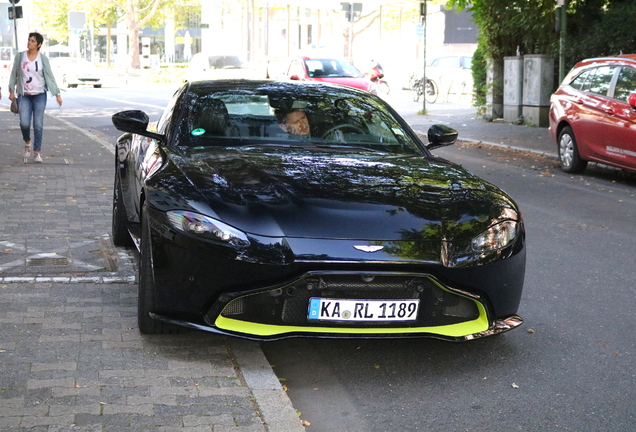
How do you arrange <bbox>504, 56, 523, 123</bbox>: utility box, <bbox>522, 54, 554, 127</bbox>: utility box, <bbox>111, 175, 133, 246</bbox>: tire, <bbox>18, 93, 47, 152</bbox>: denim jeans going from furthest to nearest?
<bbox>504, 56, 523, 123</bbox>: utility box < <bbox>522, 54, 554, 127</bbox>: utility box < <bbox>18, 93, 47, 152</bbox>: denim jeans < <bbox>111, 175, 133, 246</bbox>: tire

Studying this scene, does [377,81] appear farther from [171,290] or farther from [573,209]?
[171,290]

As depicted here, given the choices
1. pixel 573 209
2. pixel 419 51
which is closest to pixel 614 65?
pixel 573 209

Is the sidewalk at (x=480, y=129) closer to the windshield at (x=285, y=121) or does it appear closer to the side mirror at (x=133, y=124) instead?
the windshield at (x=285, y=121)

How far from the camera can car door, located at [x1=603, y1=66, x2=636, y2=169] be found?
12.8 metres

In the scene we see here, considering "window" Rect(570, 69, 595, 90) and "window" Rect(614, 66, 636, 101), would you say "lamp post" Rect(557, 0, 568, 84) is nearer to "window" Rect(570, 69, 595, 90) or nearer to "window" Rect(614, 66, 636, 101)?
"window" Rect(570, 69, 595, 90)

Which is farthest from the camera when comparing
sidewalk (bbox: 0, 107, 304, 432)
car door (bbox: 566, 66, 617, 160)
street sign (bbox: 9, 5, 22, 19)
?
street sign (bbox: 9, 5, 22, 19)

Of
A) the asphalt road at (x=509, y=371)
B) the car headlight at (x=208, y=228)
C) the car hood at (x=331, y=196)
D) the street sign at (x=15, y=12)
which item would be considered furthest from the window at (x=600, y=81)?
the street sign at (x=15, y=12)

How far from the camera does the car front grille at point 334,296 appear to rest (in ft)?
15.5

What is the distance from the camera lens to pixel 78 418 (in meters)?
4.03

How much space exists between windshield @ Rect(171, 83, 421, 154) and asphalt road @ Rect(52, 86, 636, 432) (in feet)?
4.43

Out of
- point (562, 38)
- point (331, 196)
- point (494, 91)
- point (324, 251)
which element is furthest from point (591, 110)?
point (494, 91)

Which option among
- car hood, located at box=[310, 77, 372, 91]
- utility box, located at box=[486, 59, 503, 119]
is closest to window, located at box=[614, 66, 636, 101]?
utility box, located at box=[486, 59, 503, 119]

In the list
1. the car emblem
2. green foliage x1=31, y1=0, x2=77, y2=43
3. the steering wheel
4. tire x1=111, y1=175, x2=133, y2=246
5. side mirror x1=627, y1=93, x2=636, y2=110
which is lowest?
tire x1=111, y1=175, x2=133, y2=246

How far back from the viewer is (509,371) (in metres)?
5.06
